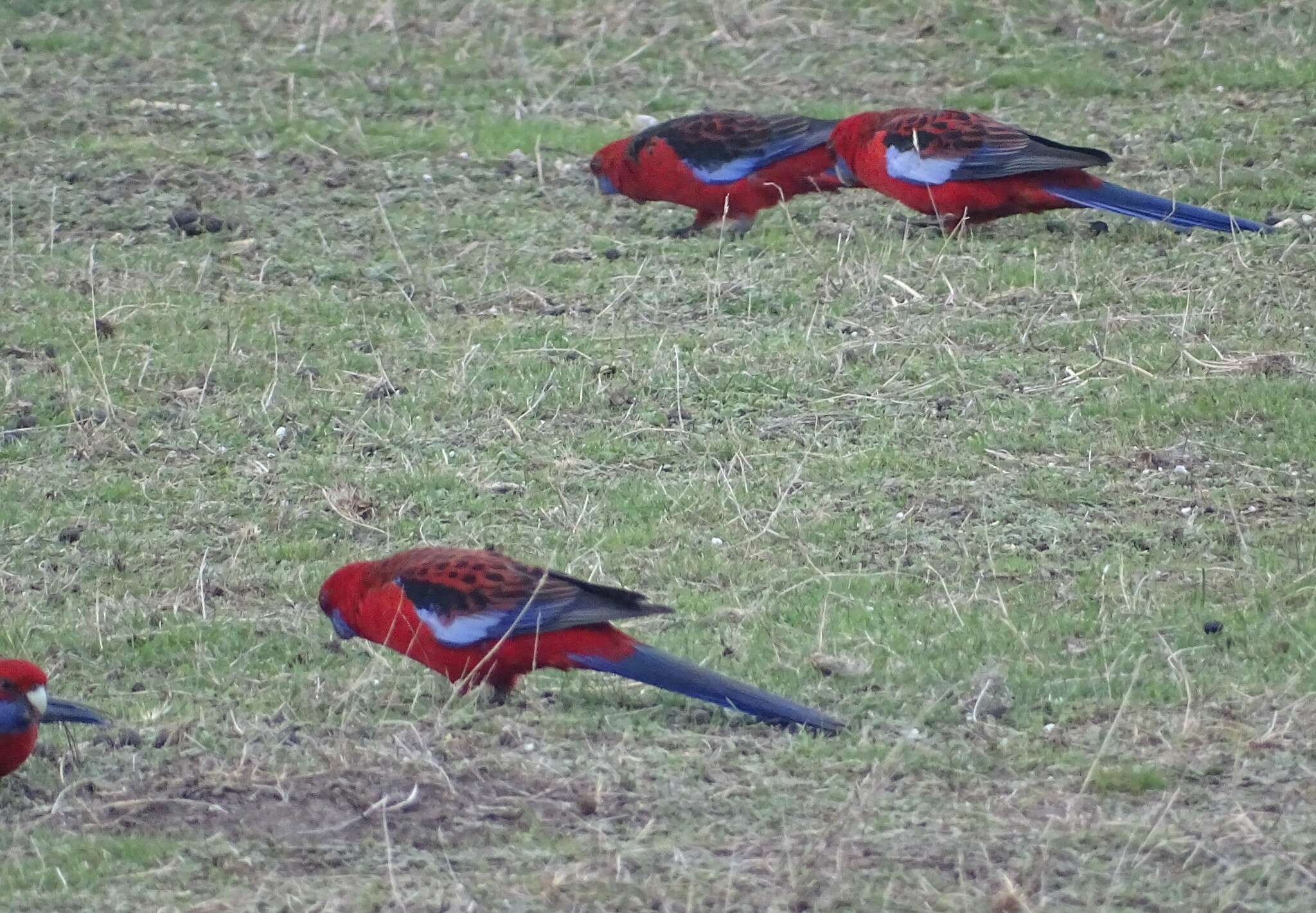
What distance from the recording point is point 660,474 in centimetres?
596

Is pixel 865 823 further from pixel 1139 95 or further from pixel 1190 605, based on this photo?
pixel 1139 95

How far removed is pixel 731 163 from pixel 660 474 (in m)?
2.56

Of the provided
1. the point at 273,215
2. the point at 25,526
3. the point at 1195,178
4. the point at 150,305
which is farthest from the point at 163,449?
the point at 1195,178

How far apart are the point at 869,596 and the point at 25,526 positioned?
2.57 meters

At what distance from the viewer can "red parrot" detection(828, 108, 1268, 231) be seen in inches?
302

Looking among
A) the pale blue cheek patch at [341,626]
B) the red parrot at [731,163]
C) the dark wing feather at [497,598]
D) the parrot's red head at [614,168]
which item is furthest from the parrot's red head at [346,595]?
the parrot's red head at [614,168]

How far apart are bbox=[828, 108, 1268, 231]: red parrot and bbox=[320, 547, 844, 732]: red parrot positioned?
3747 mm

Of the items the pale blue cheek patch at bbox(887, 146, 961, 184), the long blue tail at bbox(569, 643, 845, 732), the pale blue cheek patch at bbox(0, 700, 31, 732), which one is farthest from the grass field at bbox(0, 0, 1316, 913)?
the pale blue cheek patch at bbox(887, 146, 961, 184)

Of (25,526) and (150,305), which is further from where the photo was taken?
(150,305)

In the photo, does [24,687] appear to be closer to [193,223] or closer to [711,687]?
[711,687]

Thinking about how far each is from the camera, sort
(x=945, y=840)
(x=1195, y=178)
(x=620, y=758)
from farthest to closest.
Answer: (x=1195, y=178) → (x=620, y=758) → (x=945, y=840)

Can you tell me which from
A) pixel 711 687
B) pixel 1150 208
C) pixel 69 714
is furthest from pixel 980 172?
pixel 69 714

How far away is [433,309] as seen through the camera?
7.42m

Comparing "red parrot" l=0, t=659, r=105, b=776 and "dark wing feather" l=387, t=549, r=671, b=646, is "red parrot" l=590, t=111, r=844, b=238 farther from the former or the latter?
"red parrot" l=0, t=659, r=105, b=776
